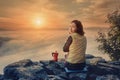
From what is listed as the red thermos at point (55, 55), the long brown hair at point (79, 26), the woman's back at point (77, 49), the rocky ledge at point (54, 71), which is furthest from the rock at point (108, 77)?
the red thermos at point (55, 55)

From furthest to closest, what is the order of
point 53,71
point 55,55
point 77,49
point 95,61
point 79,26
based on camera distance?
point 95,61 → point 55,55 → point 53,71 → point 77,49 → point 79,26

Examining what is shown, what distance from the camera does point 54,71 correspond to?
1812 centimetres

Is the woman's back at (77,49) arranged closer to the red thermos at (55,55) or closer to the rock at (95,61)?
the red thermos at (55,55)

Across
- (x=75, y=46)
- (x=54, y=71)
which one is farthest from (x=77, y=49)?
(x=54, y=71)

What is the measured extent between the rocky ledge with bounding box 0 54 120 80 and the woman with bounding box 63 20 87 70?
0.67 m

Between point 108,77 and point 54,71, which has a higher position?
point 54,71

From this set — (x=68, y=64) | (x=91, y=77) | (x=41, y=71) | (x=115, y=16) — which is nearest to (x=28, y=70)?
(x=41, y=71)

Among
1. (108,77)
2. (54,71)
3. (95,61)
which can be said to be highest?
(95,61)

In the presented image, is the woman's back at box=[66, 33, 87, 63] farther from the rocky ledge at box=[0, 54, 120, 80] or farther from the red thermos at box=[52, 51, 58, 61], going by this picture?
the red thermos at box=[52, 51, 58, 61]

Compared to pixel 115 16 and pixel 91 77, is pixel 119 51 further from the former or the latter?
pixel 91 77

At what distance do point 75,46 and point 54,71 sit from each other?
253 centimetres

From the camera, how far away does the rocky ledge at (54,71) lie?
16969mm

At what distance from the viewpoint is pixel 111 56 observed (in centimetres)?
4375

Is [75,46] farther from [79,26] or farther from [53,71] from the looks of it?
[53,71]
